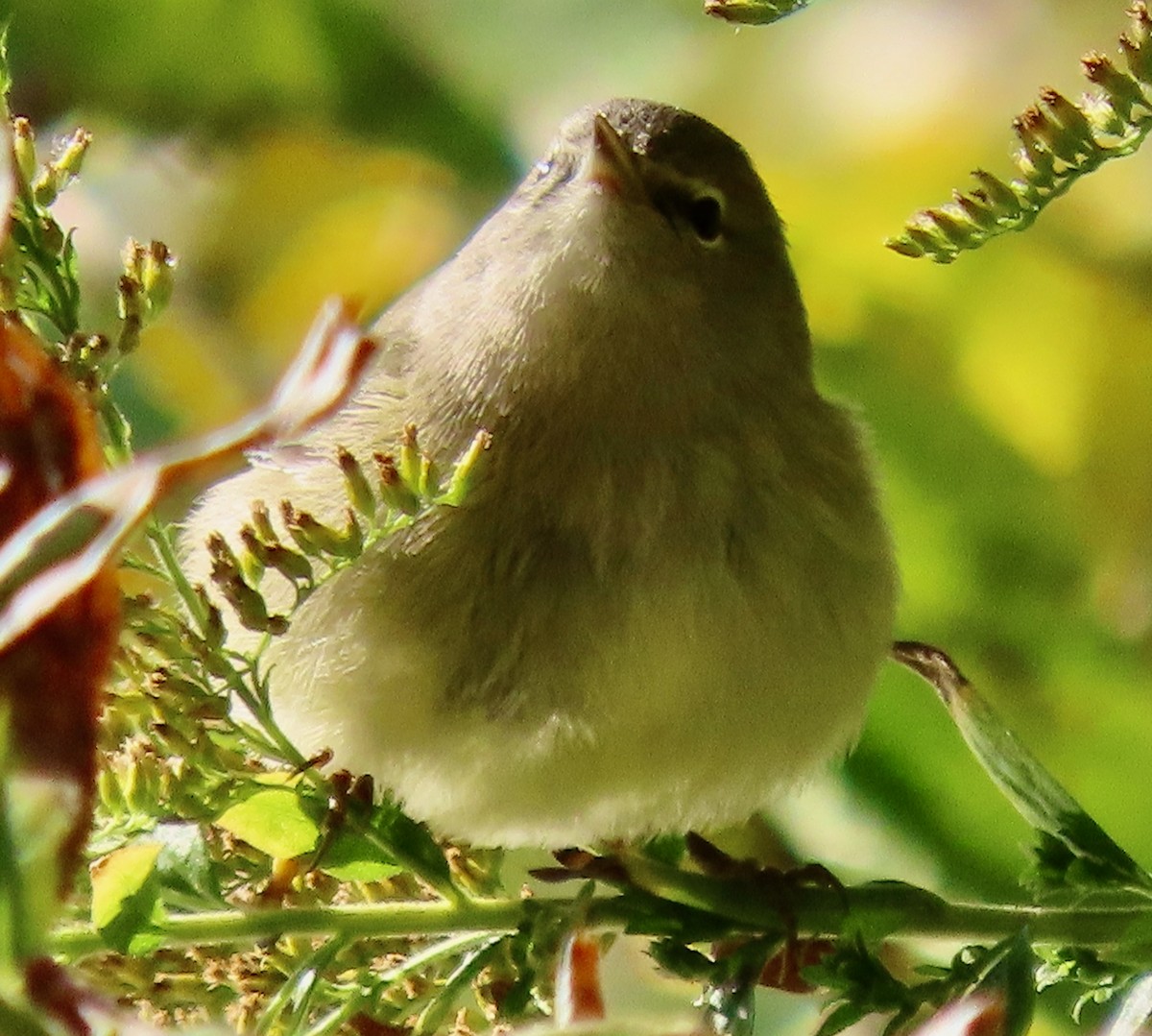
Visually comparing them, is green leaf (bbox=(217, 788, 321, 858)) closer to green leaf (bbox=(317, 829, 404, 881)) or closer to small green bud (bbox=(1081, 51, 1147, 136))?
green leaf (bbox=(317, 829, 404, 881))

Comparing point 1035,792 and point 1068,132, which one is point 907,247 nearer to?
point 1068,132

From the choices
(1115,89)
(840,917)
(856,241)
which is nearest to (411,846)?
(840,917)

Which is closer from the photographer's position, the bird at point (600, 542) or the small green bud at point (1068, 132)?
the small green bud at point (1068, 132)

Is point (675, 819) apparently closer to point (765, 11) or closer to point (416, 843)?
point (416, 843)

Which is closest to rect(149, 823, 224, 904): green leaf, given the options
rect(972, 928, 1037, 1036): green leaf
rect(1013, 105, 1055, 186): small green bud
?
rect(972, 928, 1037, 1036): green leaf

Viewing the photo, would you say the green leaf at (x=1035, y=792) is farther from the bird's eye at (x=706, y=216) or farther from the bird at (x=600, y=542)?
the bird's eye at (x=706, y=216)

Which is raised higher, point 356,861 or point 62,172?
point 62,172

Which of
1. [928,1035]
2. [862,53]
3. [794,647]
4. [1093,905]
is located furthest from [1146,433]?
[928,1035]

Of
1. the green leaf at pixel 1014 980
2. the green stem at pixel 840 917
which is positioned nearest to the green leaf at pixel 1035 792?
the green stem at pixel 840 917
